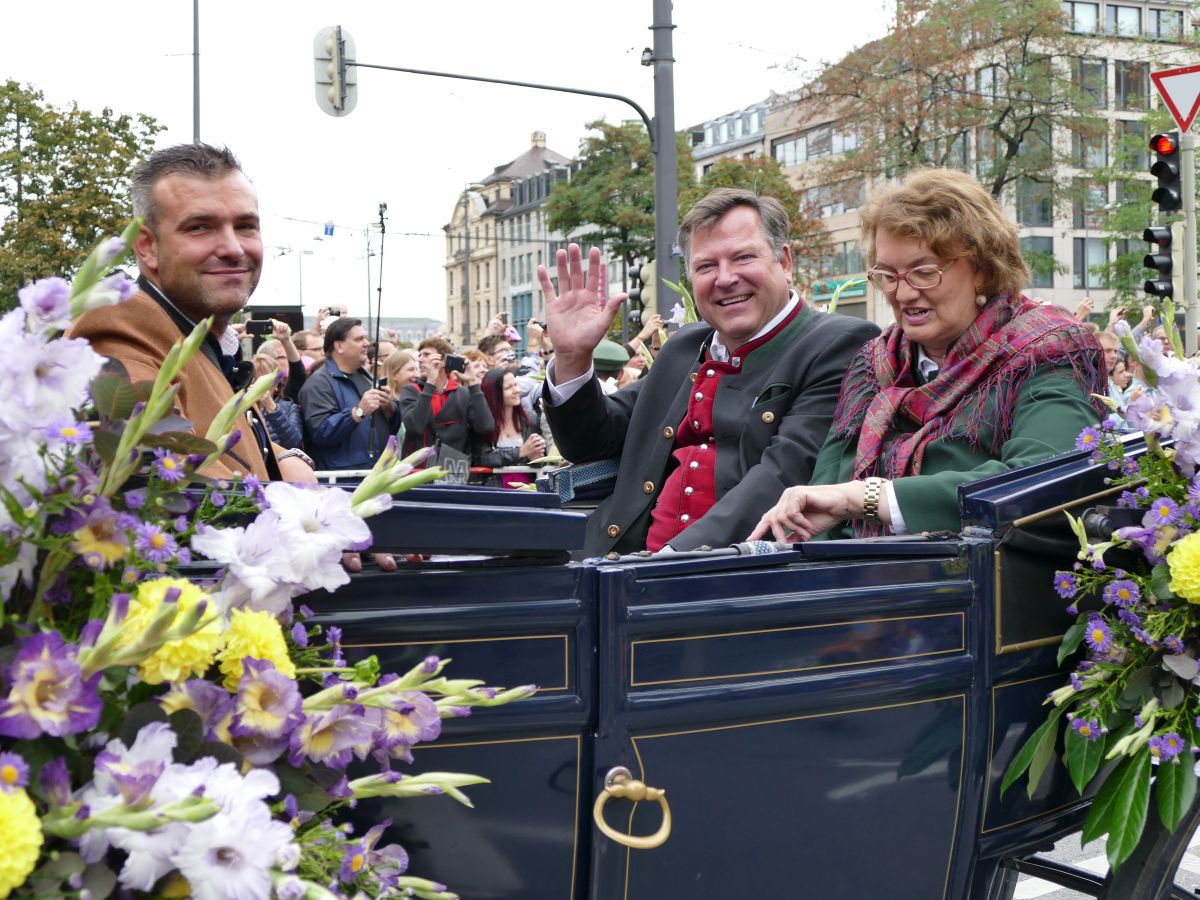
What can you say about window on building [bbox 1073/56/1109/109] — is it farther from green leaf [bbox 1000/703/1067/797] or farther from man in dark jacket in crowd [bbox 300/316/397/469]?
green leaf [bbox 1000/703/1067/797]

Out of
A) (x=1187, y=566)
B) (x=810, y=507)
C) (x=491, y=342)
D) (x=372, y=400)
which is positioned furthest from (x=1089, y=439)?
(x=491, y=342)

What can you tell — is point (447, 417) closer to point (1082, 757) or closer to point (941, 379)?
point (941, 379)

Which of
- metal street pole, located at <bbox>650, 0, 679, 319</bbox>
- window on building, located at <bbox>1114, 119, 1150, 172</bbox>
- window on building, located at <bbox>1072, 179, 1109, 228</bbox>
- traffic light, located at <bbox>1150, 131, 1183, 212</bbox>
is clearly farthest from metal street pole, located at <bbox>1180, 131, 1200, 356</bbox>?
window on building, located at <bbox>1114, 119, 1150, 172</bbox>

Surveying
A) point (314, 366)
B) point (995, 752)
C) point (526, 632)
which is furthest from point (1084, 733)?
point (314, 366)

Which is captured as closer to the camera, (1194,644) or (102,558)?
(102,558)

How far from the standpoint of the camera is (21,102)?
25.9 metres

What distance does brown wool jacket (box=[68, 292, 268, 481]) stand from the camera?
9.18 ft

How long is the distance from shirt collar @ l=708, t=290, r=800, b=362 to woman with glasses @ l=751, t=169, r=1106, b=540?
1.58 feet

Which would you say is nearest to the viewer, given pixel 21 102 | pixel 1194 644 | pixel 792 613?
pixel 792 613

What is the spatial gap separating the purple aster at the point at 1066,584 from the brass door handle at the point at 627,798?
2.94 ft

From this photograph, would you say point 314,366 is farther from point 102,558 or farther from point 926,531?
point 102,558

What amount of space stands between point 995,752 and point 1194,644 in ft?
1.37

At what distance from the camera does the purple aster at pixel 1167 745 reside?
2502mm

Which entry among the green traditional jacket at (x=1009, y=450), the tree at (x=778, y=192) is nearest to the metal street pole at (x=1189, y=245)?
the green traditional jacket at (x=1009, y=450)
